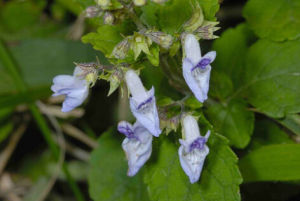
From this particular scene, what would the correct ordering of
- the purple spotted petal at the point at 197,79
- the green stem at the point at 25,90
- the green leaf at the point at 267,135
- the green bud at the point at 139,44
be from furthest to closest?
the green stem at the point at 25,90
the green leaf at the point at 267,135
the green bud at the point at 139,44
the purple spotted petal at the point at 197,79

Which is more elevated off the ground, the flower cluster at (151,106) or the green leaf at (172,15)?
the green leaf at (172,15)

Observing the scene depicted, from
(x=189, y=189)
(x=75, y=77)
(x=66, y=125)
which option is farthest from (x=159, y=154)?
(x=66, y=125)

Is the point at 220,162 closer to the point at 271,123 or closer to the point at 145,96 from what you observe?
the point at 145,96

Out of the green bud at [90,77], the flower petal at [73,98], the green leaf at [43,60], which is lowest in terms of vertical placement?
the green leaf at [43,60]

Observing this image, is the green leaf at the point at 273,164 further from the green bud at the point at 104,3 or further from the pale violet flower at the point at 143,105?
the green bud at the point at 104,3

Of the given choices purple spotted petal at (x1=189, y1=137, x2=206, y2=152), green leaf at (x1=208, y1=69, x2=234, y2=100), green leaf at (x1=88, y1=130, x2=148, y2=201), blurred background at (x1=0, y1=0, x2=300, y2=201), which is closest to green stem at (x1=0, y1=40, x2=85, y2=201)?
blurred background at (x1=0, y1=0, x2=300, y2=201)

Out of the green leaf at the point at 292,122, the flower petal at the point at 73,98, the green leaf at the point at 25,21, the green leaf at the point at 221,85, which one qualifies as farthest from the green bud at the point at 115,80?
the green leaf at the point at 25,21

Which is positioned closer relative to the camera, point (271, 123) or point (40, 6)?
point (271, 123)
